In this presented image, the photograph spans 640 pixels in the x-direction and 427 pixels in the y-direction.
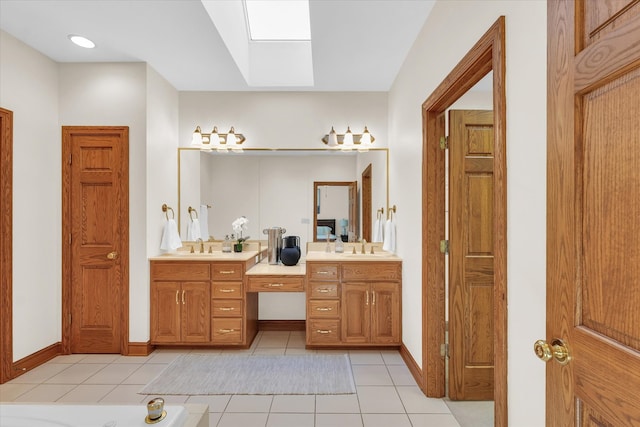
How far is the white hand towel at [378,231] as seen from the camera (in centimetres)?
385

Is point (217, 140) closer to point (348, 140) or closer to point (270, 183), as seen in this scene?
point (270, 183)

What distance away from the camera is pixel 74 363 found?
3.07 metres

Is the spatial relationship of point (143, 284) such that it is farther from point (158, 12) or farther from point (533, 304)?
point (533, 304)

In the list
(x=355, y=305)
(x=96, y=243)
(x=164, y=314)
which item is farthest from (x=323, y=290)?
(x=96, y=243)

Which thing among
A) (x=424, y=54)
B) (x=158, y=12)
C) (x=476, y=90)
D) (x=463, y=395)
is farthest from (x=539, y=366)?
(x=158, y=12)

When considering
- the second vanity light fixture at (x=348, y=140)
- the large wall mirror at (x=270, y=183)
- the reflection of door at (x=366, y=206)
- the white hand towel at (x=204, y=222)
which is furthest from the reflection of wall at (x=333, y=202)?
the white hand towel at (x=204, y=222)

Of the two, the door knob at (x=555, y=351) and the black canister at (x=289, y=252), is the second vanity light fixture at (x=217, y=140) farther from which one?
the door knob at (x=555, y=351)

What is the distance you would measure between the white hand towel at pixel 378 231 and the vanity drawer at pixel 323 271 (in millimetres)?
739

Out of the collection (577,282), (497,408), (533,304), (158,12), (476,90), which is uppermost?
(158,12)

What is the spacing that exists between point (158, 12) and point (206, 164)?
66.5 inches

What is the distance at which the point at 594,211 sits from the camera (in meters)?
0.85

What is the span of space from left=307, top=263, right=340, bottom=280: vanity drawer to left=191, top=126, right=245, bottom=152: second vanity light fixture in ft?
4.92

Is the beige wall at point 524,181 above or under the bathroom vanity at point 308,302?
above

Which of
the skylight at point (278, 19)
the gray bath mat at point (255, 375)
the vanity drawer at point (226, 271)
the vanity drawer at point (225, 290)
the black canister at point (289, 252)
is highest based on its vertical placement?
the skylight at point (278, 19)
